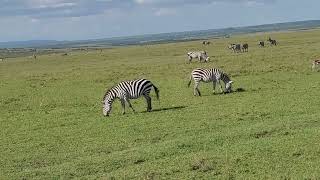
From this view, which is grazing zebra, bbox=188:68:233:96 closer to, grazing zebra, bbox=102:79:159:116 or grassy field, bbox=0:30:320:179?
grassy field, bbox=0:30:320:179

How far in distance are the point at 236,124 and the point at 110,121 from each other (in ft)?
16.7

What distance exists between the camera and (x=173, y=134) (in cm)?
1644

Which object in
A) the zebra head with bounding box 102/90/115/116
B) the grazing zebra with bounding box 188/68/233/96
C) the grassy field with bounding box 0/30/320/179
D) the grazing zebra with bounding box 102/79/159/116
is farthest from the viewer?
the grazing zebra with bounding box 188/68/233/96

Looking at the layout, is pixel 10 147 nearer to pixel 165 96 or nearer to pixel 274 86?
pixel 165 96

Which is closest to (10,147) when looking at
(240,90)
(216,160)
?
(216,160)

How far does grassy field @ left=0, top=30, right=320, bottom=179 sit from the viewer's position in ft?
38.4

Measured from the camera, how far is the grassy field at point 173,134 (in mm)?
11703

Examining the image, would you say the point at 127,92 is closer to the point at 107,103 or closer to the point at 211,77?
the point at 107,103

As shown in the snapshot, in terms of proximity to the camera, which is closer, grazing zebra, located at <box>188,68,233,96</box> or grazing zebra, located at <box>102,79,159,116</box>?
grazing zebra, located at <box>102,79,159,116</box>

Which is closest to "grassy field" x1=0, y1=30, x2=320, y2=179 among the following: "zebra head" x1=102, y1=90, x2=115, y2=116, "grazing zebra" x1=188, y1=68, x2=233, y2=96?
"zebra head" x1=102, y1=90, x2=115, y2=116

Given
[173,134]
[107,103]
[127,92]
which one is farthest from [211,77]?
[173,134]

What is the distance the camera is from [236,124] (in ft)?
57.3

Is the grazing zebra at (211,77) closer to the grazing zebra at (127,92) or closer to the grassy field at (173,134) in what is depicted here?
the grassy field at (173,134)

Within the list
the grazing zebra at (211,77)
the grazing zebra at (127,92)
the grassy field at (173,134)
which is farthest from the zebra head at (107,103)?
the grazing zebra at (211,77)
